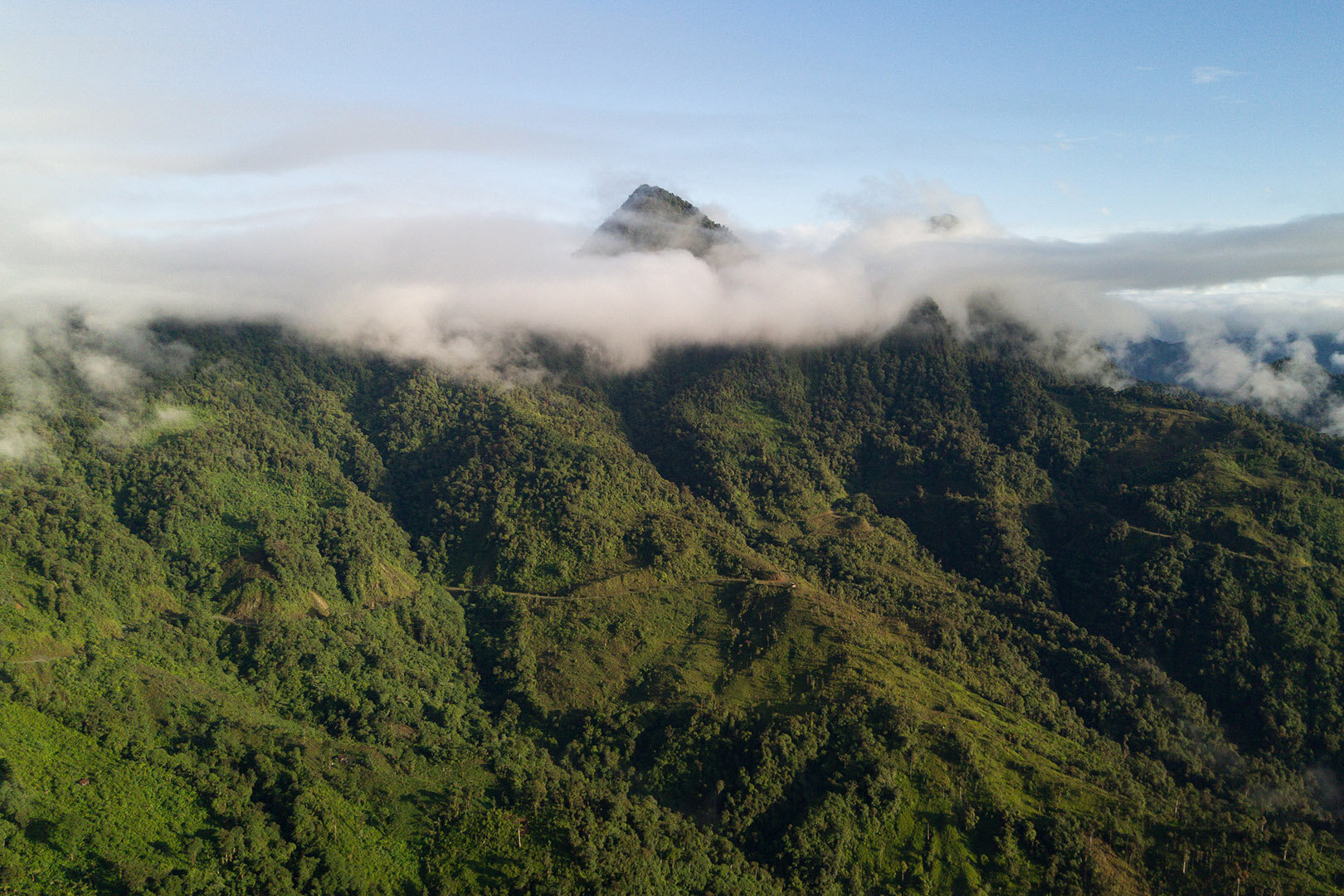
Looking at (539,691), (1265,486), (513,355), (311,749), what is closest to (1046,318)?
(1265,486)

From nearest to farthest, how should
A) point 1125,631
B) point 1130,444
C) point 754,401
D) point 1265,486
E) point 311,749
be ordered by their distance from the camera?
point 311,749 < point 1125,631 < point 1265,486 < point 1130,444 < point 754,401

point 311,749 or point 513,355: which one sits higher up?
point 513,355

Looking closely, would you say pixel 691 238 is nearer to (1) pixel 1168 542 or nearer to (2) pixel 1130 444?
(2) pixel 1130 444

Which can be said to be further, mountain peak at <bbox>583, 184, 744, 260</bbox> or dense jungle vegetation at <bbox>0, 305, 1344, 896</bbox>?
mountain peak at <bbox>583, 184, 744, 260</bbox>

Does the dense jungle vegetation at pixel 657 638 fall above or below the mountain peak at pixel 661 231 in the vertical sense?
below

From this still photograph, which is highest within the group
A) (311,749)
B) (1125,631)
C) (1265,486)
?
(1265,486)

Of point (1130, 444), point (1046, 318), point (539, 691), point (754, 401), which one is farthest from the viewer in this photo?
point (1046, 318)
